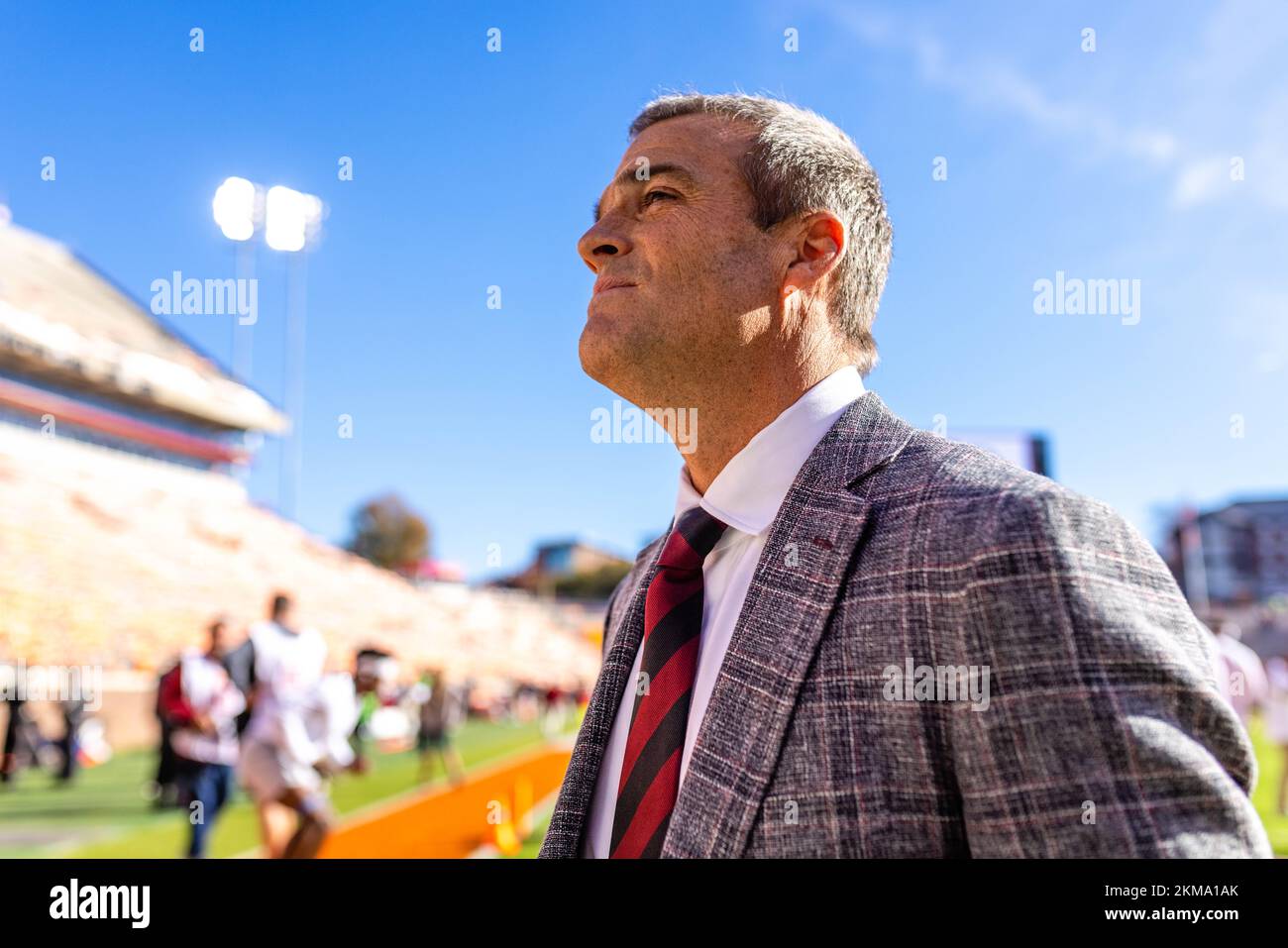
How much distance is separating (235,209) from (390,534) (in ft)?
132

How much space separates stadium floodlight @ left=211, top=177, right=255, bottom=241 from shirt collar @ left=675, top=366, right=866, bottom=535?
86.2 ft

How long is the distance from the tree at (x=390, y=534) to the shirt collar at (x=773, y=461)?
63597mm

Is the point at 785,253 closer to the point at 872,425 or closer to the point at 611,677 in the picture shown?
the point at 872,425

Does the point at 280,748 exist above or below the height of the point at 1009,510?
below

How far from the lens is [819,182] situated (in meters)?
1.78

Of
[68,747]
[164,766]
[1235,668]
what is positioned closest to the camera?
[1235,668]

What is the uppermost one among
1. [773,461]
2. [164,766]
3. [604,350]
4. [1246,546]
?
[604,350]

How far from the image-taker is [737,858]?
118 cm

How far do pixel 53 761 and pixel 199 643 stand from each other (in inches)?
299

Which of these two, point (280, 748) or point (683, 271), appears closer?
point (683, 271)

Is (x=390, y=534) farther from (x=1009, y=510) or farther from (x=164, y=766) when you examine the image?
(x=1009, y=510)

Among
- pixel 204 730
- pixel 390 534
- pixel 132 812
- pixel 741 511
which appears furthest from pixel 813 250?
pixel 390 534

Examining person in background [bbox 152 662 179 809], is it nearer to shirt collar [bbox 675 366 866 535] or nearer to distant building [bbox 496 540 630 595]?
shirt collar [bbox 675 366 866 535]

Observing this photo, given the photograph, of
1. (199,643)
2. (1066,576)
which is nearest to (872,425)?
(1066,576)
